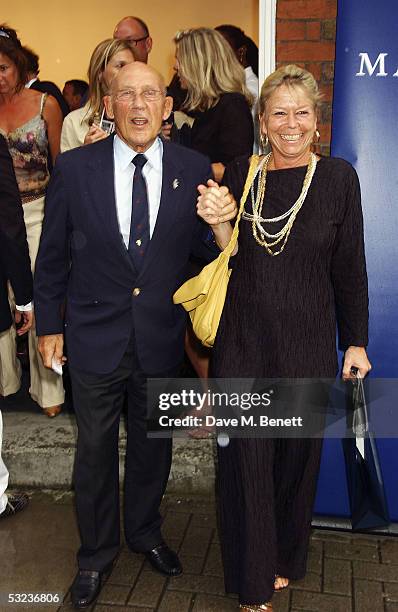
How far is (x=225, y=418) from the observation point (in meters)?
3.13

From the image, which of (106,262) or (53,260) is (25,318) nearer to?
(53,260)

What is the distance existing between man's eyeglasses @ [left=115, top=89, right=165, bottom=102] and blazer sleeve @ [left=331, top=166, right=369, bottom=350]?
0.83 m

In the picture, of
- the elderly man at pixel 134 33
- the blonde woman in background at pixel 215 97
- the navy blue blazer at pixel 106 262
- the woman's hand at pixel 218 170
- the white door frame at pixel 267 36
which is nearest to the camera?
the navy blue blazer at pixel 106 262

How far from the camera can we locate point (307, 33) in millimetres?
4113

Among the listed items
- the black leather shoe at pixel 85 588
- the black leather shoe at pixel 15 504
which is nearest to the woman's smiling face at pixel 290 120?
the black leather shoe at pixel 85 588

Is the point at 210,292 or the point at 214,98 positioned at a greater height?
the point at 214,98

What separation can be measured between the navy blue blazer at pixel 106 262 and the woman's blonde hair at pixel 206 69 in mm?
848

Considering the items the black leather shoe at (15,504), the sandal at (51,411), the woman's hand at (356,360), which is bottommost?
the black leather shoe at (15,504)

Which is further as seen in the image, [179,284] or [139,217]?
[179,284]

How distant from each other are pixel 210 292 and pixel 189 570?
146 cm

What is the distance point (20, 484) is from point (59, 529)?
0.61 meters

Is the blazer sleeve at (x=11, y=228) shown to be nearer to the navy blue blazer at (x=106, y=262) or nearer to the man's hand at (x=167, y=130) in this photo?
the navy blue blazer at (x=106, y=262)

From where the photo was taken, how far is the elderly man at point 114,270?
293 cm

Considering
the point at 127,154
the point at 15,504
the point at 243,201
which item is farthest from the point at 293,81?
the point at 15,504
